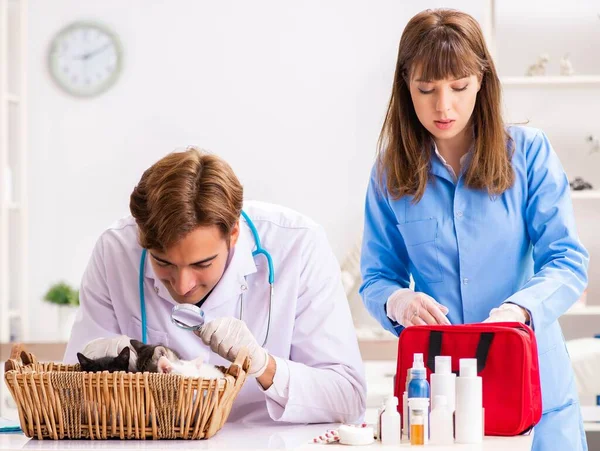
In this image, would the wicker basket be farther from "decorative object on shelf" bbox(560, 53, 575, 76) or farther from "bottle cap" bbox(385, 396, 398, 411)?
"decorative object on shelf" bbox(560, 53, 575, 76)

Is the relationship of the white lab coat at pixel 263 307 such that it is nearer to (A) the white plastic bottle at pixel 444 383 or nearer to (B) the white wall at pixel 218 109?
(A) the white plastic bottle at pixel 444 383

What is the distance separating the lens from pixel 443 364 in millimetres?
1428

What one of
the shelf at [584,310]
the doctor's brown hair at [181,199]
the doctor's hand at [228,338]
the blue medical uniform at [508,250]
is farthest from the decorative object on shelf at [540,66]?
the doctor's hand at [228,338]

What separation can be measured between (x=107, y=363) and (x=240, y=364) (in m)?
0.22

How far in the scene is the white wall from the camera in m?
4.16

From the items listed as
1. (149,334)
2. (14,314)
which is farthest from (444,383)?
(14,314)

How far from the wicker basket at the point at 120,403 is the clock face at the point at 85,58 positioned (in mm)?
2964

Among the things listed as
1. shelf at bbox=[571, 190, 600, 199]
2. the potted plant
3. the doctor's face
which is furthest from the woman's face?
the potted plant

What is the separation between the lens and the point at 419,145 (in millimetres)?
1850

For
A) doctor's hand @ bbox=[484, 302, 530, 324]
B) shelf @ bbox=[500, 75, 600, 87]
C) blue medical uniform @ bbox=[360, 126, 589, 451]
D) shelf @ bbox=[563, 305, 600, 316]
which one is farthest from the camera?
shelf @ bbox=[500, 75, 600, 87]

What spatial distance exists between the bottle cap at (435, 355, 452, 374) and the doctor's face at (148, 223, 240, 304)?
472mm

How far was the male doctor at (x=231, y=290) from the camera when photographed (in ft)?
5.31

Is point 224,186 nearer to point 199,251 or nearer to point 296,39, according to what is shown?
point 199,251

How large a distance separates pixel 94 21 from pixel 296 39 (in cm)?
95
